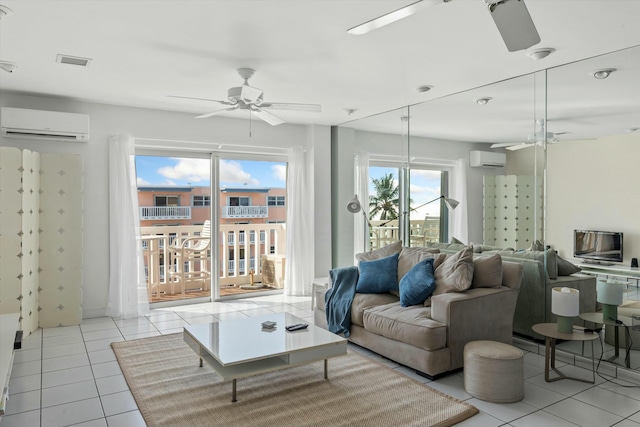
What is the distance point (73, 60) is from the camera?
3.75 metres

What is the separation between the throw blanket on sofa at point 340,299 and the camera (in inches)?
162

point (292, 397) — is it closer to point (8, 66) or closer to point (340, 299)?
point (340, 299)

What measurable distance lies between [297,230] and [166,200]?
1.88 meters

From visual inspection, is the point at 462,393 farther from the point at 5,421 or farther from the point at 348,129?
the point at 348,129

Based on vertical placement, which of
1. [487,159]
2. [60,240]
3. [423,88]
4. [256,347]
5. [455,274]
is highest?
[423,88]

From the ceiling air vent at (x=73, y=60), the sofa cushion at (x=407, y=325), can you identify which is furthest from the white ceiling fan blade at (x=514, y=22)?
the ceiling air vent at (x=73, y=60)

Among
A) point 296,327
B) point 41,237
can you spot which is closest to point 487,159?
point 296,327

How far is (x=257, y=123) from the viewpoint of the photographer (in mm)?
6309

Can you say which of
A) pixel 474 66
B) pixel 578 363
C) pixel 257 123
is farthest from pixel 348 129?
pixel 578 363

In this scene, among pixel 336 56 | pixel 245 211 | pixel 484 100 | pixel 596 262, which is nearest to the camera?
pixel 336 56

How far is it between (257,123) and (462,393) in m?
4.52

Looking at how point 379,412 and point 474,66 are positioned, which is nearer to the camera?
point 379,412

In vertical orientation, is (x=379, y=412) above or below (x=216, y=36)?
below

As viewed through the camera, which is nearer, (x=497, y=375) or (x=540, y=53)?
(x=497, y=375)
